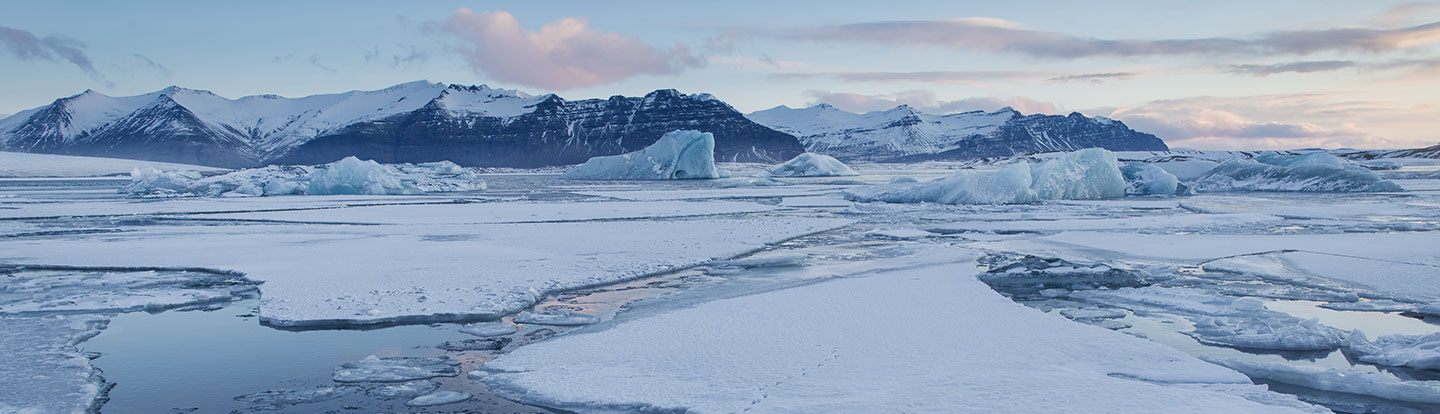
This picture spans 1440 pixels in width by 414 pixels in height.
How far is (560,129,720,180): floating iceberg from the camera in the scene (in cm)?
3816

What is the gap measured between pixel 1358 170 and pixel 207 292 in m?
23.7

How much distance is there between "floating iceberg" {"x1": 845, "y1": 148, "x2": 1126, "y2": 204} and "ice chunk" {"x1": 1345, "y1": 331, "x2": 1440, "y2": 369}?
1167cm

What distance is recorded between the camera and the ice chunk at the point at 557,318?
17.2 feet

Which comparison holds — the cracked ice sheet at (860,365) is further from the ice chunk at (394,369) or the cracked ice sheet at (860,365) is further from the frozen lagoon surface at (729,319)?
the ice chunk at (394,369)

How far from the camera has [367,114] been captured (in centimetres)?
18438

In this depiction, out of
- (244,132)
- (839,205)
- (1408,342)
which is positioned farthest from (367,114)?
(1408,342)

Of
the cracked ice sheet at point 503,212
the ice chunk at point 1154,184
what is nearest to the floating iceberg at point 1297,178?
the ice chunk at point 1154,184

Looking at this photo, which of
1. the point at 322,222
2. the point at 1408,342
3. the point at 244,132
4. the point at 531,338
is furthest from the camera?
the point at 244,132

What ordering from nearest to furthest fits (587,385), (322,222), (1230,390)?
(1230,390) → (587,385) → (322,222)

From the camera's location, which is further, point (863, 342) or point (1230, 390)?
point (863, 342)

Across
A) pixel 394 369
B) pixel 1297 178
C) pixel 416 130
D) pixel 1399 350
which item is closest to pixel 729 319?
pixel 394 369

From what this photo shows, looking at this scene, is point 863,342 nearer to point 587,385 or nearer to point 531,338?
point 587,385

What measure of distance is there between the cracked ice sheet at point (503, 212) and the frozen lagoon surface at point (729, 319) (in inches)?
111

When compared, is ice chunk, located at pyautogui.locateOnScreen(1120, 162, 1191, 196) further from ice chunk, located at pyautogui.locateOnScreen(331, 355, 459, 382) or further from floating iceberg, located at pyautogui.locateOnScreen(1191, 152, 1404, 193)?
ice chunk, located at pyautogui.locateOnScreen(331, 355, 459, 382)
